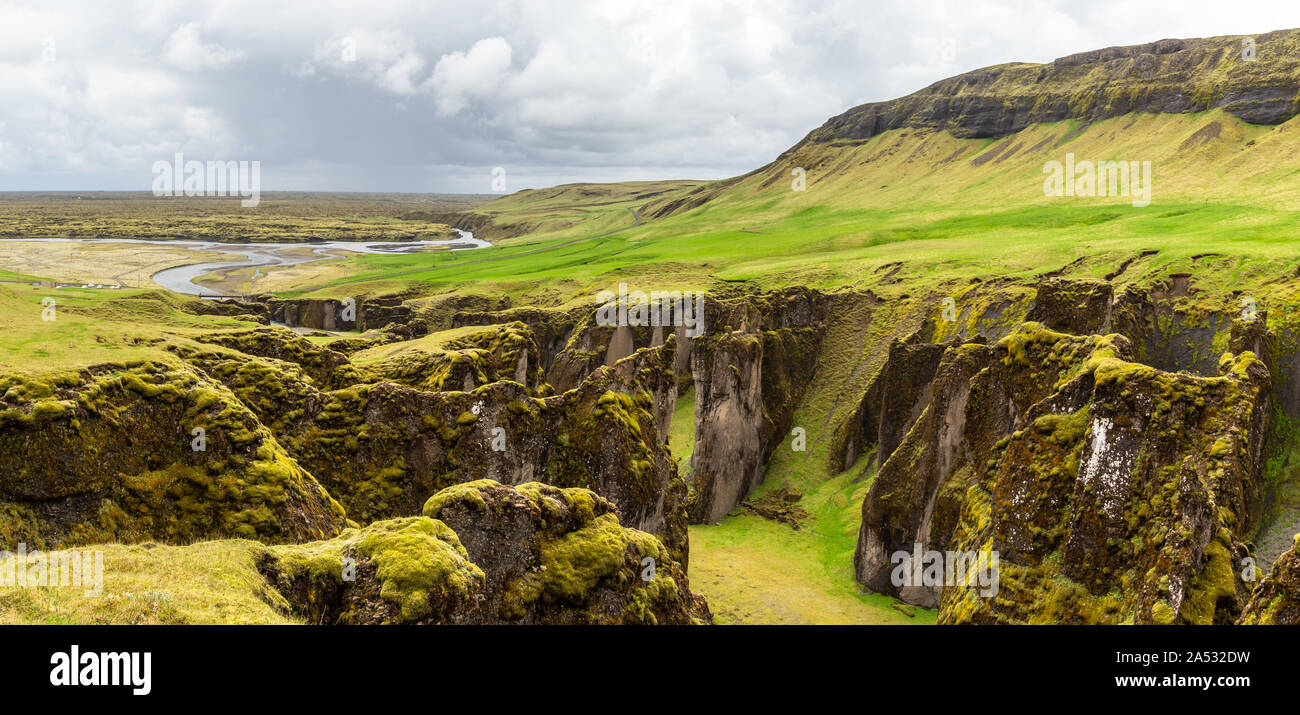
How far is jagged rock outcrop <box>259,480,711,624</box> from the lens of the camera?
13.8 metres

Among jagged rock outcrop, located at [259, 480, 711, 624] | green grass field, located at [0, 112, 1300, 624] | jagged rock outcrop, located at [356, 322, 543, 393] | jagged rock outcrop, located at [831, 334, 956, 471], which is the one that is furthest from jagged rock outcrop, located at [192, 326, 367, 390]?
jagged rock outcrop, located at [831, 334, 956, 471]

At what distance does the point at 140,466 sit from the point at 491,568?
10550 millimetres

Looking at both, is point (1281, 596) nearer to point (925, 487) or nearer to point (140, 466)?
point (925, 487)

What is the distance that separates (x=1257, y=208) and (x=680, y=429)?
92.9m

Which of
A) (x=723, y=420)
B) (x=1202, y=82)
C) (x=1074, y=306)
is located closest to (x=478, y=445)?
(x=723, y=420)

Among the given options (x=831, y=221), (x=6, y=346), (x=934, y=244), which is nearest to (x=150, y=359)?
(x=6, y=346)

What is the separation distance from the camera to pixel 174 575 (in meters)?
12.5

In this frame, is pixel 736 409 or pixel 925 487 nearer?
pixel 925 487

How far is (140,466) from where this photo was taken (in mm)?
19797

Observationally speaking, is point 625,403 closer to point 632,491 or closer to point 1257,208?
point 632,491

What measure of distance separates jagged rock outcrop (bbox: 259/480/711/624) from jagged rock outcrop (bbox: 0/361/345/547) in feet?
16.6

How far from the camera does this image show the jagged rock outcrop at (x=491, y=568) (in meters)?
13.8

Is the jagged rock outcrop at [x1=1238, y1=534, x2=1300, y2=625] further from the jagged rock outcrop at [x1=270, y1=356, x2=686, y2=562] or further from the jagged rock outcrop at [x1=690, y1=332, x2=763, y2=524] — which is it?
the jagged rock outcrop at [x1=690, y1=332, x2=763, y2=524]

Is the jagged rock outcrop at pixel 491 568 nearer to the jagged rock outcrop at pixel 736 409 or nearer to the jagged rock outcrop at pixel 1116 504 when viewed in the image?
the jagged rock outcrop at pixel 1116 504
